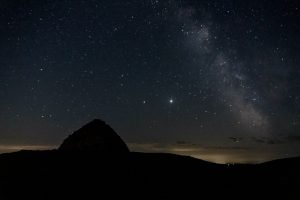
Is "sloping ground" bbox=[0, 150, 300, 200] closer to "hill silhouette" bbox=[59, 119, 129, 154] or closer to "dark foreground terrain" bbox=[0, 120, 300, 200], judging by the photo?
"dark foreground terrain" bbox=[0, 120, 300, 200]

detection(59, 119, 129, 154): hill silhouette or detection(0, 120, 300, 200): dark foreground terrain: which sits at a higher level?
detection(59, 119, 129, 154): hill silhouette

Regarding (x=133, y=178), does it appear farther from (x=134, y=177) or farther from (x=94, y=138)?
(x=94, y=138)

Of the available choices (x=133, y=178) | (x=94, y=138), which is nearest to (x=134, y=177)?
(x=133, y=178)

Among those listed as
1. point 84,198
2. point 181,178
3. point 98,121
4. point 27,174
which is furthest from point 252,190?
point 98,121

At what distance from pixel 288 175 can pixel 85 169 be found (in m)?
8.85

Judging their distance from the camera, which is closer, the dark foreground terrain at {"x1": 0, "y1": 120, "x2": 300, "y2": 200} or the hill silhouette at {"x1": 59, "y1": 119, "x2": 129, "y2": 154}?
the dark foreground terrain at {"x1": 0, "y1": 120, "x2": 300, "y2": 200}

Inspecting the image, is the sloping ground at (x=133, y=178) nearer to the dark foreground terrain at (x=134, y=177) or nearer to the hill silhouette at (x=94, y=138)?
the dark foreground terrain at (x=134, y=177)

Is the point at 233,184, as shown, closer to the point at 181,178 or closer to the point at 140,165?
the point at 181,178

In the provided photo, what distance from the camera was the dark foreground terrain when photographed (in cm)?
1460

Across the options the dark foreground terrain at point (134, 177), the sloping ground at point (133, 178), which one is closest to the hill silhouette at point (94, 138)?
the dark foreground terrain at point (134, 177)

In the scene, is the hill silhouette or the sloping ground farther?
the hill silhouette

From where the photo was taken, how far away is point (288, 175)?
16094mm

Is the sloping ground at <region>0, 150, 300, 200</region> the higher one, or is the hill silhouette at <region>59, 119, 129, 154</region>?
the hill silhouette at <region>59, 119, 129, 154</region>

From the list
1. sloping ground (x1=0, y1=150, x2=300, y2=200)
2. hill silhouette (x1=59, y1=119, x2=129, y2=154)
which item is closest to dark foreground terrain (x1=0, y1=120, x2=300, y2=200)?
sloping ground (x1=0, y1=150, x2=300, y2=200)
